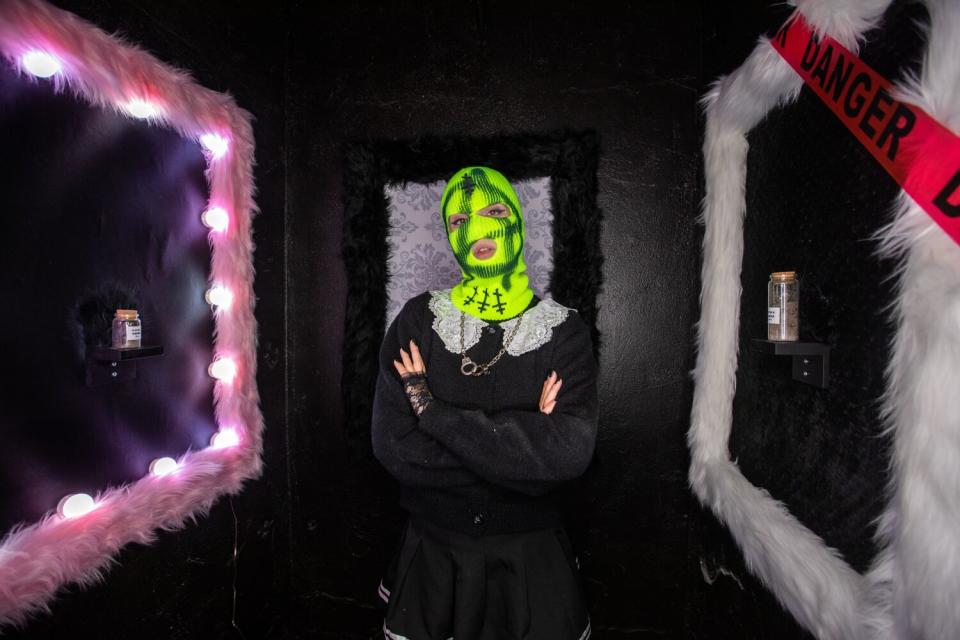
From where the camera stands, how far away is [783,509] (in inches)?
46.6

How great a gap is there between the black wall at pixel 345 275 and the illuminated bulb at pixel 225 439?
178 millimetres

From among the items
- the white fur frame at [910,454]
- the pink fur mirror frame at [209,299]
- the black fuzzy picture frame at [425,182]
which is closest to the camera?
the white fur frame at [910,454]

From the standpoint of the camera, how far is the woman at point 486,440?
1249 mm

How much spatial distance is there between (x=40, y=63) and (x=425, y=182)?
43.7 inches

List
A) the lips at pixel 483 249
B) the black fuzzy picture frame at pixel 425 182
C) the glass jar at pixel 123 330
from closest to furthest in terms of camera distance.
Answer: the glass jar at pixel 123 330
the lips at pixel 483 249
the black fuzzy picture frame at pixel 425 182

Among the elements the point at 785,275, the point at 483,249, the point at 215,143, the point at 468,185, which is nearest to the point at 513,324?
the point at 483,249

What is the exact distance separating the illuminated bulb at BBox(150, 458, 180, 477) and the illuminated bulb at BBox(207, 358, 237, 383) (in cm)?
31

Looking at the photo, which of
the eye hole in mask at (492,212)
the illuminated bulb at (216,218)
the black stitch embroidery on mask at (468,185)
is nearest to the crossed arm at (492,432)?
the eye hole in mask at (492,212)

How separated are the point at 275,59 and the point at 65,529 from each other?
1.77 meters

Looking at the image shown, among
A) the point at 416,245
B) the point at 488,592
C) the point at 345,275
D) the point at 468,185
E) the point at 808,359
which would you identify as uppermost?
the point at 468,185

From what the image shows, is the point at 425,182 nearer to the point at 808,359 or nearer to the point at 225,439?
the point at 225,439

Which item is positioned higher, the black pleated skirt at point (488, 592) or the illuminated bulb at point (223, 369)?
the illuminated bulb at point (223, 369)

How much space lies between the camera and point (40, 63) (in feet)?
3.39

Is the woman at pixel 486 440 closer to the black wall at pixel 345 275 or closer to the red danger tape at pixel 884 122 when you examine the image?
the black wall at pixel 345 275
